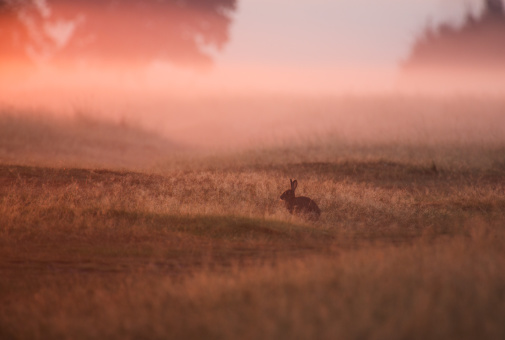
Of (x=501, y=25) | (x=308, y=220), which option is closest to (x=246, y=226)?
(x=308, y=220)

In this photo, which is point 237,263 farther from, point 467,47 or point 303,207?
point 467,47

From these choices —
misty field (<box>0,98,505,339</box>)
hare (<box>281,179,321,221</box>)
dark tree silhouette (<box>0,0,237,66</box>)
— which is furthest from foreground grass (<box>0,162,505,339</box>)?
dark tree silhouette (<box>0,0,237,66</box>)

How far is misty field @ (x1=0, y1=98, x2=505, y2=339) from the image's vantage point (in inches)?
198

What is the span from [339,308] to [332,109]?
3392 cm

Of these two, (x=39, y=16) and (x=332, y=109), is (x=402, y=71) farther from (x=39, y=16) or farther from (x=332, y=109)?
(x=39, y=16)

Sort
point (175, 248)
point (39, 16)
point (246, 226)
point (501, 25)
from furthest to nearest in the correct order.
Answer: point (501, 25) < point (39, 16) < point (246, 226) < point (175, 248)

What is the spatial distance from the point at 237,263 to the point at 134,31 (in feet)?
119

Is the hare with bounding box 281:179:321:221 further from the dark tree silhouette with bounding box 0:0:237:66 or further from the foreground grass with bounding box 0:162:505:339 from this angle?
the dark tree silhouette with bounding box 0:0:237:66

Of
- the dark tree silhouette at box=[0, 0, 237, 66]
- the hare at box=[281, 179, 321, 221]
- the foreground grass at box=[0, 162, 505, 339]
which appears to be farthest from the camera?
the dark tree silhouette at box=[0, 0, 237, 66]

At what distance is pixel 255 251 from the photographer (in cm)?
825

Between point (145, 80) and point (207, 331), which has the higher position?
point (145, 80)

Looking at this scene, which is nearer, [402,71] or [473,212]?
[473,212]

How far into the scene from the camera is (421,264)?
6.54 metres

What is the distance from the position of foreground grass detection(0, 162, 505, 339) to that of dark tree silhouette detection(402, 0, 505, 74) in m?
38.6
